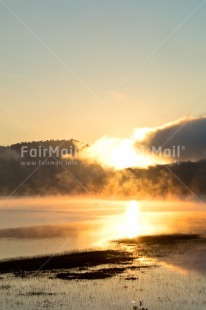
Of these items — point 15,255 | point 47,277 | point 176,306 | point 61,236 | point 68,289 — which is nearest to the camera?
point 176,306

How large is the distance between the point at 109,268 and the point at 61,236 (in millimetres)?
47889

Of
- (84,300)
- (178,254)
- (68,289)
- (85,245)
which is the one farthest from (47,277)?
(85,245)

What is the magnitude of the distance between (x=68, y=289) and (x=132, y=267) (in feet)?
52.6

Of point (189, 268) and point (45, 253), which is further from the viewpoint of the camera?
point (45, 253)

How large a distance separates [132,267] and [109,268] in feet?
10.8

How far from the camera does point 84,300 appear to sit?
2073 inches

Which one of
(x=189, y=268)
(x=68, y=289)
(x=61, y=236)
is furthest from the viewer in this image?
(x=61, y=236)

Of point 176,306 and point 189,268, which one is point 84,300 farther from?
point 189,268

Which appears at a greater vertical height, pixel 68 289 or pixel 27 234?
pixel 27 234

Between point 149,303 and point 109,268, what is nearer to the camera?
point 149,303

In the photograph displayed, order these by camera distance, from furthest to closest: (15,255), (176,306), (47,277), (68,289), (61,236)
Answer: (61,236)
(15,255)
(47,277)
(68,289)
(176,306)

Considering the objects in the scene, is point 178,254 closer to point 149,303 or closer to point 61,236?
point 149,303

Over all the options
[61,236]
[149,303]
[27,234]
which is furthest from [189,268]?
[27,234]

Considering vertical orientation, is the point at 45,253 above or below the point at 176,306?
above
